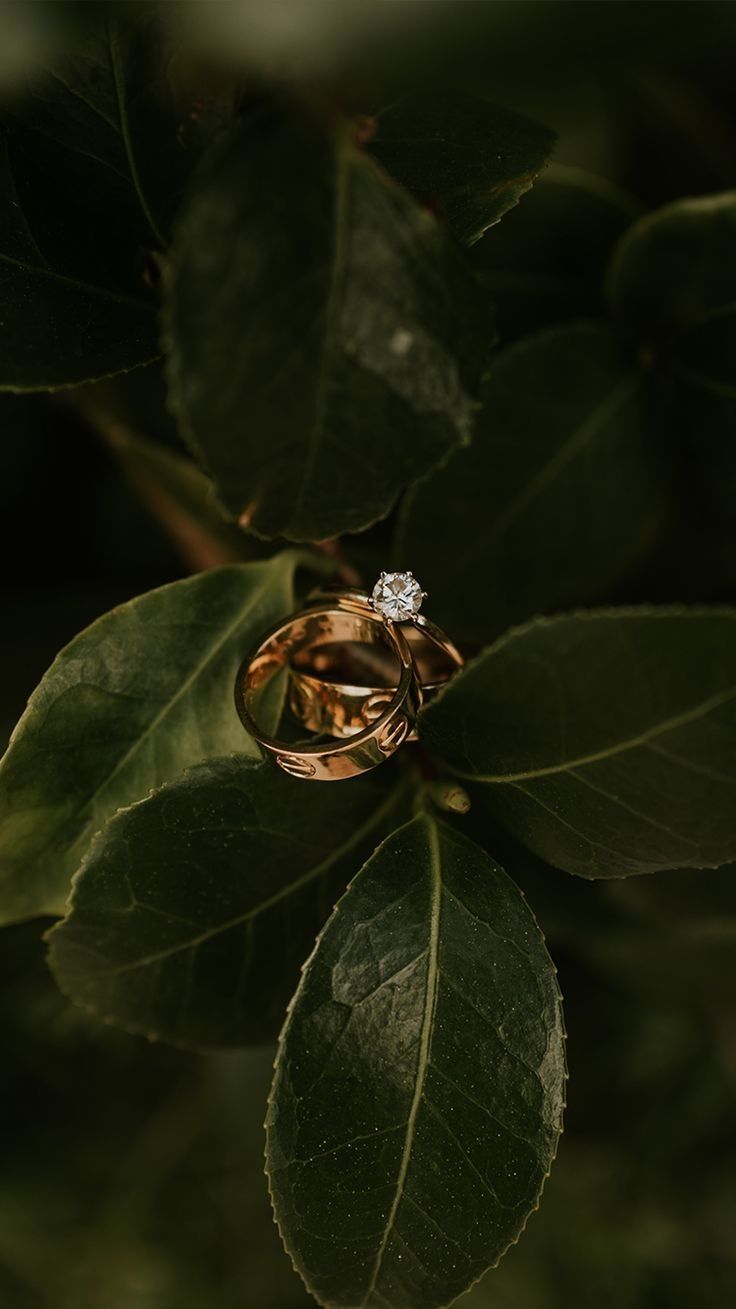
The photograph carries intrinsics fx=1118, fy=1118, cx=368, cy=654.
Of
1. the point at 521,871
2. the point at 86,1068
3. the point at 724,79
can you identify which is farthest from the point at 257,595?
the point at 86,1068

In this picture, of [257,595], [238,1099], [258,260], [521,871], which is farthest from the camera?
[238,1099]

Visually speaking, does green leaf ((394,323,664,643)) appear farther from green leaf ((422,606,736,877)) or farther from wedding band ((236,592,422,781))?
green leaf ((422,606,736,877))

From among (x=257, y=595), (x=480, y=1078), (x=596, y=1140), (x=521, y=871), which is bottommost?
(x=596, y=1140)

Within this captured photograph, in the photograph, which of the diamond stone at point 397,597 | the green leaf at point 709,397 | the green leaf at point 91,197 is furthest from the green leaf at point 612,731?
the green leaf at point 709,397

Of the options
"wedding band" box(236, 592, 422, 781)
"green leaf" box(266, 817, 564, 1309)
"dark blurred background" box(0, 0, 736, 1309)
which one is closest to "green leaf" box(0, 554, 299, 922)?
"wedding band" box(236, 592, 422, 781)

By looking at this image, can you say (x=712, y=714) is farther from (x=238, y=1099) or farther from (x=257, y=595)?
(x=238, y=1099)

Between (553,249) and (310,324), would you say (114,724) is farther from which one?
(553,249)

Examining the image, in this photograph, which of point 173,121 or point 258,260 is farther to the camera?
point 173,121
